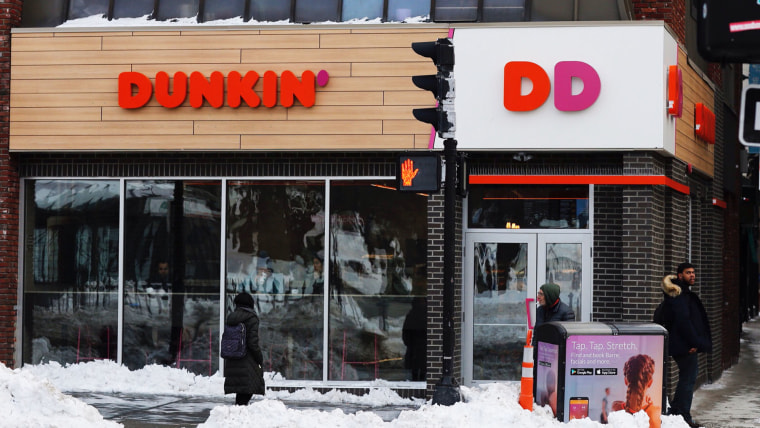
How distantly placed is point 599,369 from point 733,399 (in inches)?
255

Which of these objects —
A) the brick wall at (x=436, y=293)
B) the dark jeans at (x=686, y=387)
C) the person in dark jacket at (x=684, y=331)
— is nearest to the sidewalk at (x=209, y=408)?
the dark jeans at (x=686, y=387)

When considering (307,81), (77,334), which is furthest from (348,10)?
(77,334)

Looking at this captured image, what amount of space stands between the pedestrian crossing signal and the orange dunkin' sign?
4.59 m

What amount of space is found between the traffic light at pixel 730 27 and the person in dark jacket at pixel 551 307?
7.91 meters

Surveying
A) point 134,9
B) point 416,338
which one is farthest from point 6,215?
point 416,338

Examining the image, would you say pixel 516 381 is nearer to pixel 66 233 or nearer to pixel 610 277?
pixel 610 277

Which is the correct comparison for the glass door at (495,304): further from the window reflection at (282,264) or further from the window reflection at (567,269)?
the window reflection at (282,264)

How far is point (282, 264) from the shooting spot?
1627cm

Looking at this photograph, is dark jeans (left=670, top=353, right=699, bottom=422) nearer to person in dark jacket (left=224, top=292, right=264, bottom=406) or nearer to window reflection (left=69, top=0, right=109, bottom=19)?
person in dark jacket (left=224, top=292, right=264, bottom=406)

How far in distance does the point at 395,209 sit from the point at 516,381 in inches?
Answer: 118

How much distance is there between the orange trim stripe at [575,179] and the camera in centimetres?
1516

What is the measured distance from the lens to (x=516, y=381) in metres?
15.9

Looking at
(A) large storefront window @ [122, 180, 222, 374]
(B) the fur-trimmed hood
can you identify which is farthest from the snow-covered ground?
(A) large storefront window @ [122, 180, 222, 374]

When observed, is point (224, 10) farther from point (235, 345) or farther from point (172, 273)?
point (235, 345)
